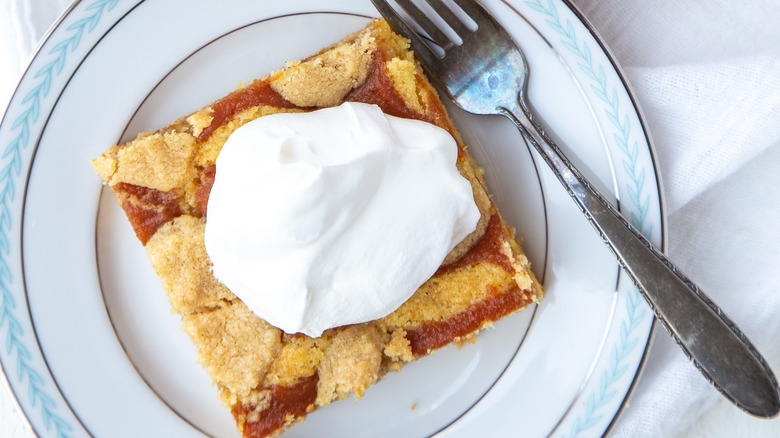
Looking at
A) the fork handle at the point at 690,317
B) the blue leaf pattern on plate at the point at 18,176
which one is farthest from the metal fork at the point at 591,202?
the blue leaf pattern on plate at the point at 18,176

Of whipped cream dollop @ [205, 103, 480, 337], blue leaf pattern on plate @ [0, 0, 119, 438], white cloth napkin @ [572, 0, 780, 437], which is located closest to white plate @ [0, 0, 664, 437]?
blue leaf pattern on plate @ [0, 0, 119, 438]

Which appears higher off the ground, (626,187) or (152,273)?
(152,273)

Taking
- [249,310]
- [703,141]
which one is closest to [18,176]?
[249,310]

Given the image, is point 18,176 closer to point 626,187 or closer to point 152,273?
point 152,273

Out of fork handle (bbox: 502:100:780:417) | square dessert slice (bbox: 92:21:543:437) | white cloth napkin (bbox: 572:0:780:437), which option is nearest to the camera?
fork handle (bbox: 502:100:780:417)

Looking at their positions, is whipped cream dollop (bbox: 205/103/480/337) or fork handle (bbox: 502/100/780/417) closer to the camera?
whipped cream dollop (bbox: 205/103/480/337)

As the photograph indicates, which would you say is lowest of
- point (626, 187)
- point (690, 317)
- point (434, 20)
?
point (690, 317)

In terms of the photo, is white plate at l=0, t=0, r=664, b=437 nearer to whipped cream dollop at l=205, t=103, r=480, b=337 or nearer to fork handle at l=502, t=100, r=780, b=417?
fork handle at l=502, t=100, r=780, b=417
